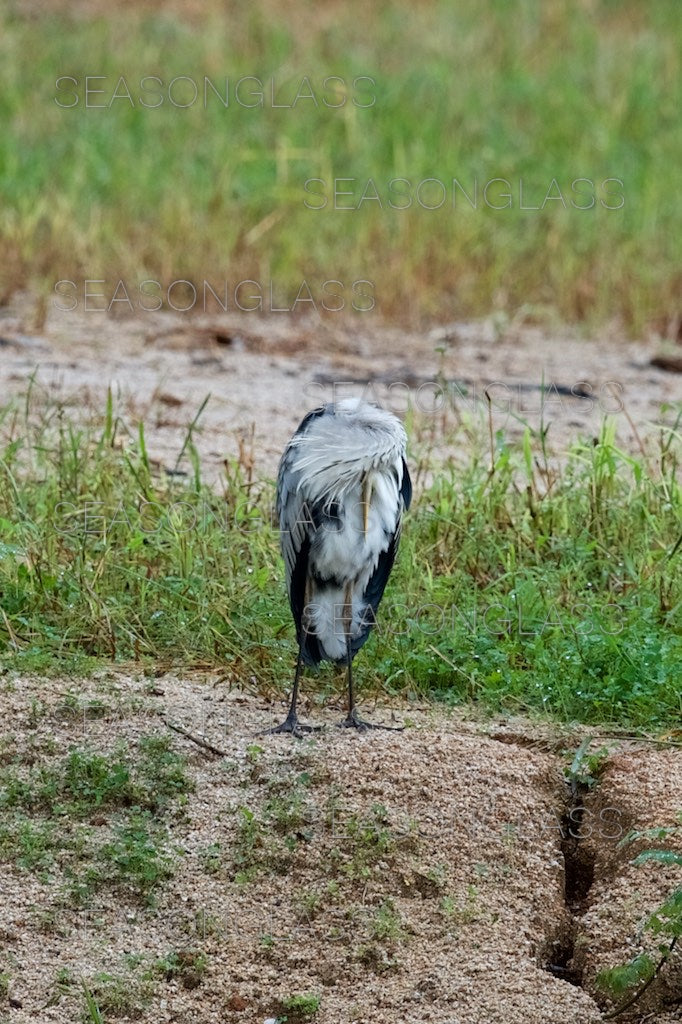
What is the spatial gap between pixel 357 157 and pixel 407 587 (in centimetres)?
533

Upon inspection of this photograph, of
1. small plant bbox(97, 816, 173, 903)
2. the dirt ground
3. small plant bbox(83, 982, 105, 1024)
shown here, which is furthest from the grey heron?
small plant bbox(83, 982, 105, 1024)

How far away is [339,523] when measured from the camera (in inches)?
148

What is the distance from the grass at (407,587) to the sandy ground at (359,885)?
18cm

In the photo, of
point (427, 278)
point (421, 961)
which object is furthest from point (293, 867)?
point (427, 278)

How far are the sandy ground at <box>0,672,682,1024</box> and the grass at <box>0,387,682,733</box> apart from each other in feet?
0.61

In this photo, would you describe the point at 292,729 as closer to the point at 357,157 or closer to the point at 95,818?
the point at 95,818

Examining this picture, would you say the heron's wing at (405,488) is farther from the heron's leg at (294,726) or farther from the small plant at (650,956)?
the small plant at (650,956)

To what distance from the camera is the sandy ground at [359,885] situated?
3.15 m

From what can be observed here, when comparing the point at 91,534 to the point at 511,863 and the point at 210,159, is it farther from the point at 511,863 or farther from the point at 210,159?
the point at 210,159

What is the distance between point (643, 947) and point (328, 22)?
10.5 meters

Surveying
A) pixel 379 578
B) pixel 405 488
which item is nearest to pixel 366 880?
pixel 379 578

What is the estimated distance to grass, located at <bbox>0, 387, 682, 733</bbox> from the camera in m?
4.10

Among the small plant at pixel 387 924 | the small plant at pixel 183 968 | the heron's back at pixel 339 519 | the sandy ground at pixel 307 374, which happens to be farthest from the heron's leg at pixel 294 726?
the sandy ground at pixel 307 374

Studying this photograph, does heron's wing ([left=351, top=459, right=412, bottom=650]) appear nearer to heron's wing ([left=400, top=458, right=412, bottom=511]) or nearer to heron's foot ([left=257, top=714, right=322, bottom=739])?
heron's wing ([left=400, top=458, right=412, bottom=511])
